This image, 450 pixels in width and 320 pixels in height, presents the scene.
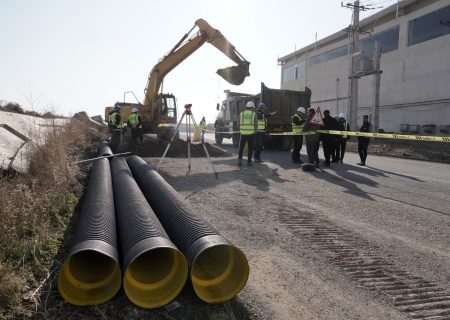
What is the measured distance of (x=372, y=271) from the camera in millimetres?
3717

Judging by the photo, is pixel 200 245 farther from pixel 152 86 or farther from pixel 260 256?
pixel 152 86

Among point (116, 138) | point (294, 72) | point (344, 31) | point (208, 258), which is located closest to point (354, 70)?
point (344, 31)

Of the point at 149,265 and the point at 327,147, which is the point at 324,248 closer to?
the point at 149,265

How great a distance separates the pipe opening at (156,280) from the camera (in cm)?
288

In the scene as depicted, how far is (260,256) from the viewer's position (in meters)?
4.02

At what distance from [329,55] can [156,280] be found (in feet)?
117

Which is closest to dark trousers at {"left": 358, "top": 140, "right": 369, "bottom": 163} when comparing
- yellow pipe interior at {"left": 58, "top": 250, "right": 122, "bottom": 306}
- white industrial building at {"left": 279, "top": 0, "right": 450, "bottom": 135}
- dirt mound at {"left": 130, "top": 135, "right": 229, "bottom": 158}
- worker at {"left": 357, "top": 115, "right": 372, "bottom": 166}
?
worker at {"left": 357, "top": 115, "right": 372, "bottom": 166}

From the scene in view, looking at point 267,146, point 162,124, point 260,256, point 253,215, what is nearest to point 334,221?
point 253,215

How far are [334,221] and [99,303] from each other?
3.47 metres

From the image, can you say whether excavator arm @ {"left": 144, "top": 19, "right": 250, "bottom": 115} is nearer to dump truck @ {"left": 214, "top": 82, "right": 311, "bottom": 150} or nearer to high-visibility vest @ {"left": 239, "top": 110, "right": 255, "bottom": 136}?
dump truck @ {"left": 214, "top": 82, "right": 311, "bottom": 150}

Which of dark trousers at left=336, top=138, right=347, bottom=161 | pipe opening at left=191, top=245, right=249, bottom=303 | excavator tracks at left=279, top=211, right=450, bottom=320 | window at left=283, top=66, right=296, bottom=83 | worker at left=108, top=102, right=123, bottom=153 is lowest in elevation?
excavator tracks at left=279, top=211, right=450, bottom=320

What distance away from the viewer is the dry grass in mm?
2859

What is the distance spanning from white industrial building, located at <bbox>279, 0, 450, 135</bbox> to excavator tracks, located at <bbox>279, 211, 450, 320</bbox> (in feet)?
70.7

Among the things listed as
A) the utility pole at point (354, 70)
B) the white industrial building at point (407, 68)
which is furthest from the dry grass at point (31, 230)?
the white industrial building at point (407, 68)
